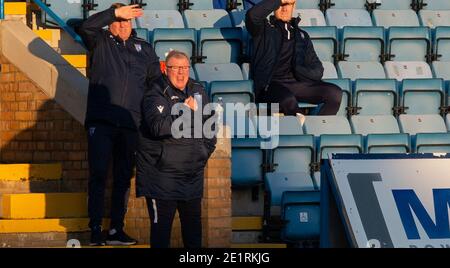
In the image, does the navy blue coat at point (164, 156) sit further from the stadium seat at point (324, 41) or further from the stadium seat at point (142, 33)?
the stadium seat at point (324, 41)

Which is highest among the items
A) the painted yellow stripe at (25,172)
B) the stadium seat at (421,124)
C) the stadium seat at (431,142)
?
the stadium seat at (421,124)

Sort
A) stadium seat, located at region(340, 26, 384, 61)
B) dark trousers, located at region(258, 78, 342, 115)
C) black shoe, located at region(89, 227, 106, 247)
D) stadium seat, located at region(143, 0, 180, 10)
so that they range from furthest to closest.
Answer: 1. stadium seat, located at region(143, 0, 180, 10)
2. stadium seat, located at region(340, 26, 384, 61)
3. dark trousers, located at region(258, 78, 342, 115)
4. black shoe, located at region(89, 227, 106, 247)

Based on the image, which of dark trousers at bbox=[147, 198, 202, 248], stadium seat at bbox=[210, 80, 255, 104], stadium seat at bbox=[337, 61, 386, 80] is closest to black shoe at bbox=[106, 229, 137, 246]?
dark trousers at bbox=[147, 198, 202, 248]

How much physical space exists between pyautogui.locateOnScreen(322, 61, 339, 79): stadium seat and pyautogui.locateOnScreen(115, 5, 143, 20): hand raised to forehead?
2.70 meters

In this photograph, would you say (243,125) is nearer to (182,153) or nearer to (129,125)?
(129,125)

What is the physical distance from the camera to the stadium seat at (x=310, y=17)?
13.4m

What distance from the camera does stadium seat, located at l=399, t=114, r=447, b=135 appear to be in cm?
1234

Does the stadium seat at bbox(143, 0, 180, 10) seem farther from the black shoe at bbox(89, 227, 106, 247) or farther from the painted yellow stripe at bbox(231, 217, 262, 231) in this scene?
the black shoe at bbox(89, 227, 106, 247)

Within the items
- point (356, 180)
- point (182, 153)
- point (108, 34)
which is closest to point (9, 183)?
point (108, 34)

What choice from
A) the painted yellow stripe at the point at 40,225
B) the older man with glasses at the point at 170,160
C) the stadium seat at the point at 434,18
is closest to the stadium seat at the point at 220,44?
the stadium seat at the point at 434,18

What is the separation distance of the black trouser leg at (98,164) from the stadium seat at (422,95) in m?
3.39

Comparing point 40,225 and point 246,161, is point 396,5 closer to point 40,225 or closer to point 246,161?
point 246,161

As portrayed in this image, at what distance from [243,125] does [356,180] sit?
2638 millimetres

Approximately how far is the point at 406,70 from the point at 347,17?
3.01ft
